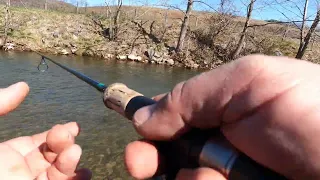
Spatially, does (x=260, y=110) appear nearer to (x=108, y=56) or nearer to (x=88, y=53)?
(x=108, y=56)

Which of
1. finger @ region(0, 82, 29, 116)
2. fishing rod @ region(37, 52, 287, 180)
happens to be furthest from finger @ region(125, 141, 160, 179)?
finger @ region(0, 82, 29, 116)

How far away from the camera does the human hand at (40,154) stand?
5.36 feet

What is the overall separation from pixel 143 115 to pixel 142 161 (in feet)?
0.54

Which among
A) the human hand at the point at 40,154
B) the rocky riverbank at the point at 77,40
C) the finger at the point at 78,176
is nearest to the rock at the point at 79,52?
the rocky riverbank at the point at 77,40

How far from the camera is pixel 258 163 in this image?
86 centimetres

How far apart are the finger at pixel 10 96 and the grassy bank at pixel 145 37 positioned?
16216 millimetres

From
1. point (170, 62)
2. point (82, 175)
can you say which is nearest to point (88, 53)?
point (170, 62)

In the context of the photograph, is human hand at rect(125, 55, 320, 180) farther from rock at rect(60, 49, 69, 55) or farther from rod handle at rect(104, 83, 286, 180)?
rock at rect(60, 49, 69, 55)

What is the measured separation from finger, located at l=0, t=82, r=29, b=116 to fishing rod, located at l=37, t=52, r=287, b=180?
0.90 m

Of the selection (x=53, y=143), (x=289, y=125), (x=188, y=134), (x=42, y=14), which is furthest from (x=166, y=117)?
(x=42, y=14)

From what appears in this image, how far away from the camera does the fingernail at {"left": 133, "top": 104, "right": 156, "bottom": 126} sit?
3.85ft

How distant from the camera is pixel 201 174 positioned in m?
0.94

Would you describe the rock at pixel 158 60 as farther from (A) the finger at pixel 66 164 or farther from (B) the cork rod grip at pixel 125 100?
(B) the cork rod grip at pixel 125 100

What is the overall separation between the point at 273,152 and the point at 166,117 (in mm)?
398
